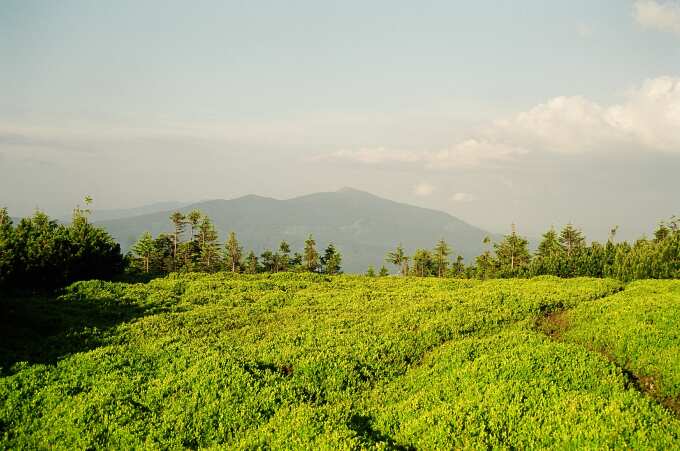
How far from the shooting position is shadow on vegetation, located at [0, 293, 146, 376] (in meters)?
18.2

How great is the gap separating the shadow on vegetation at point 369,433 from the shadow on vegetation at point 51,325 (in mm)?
13556

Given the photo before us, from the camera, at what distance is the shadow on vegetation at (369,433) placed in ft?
35.7

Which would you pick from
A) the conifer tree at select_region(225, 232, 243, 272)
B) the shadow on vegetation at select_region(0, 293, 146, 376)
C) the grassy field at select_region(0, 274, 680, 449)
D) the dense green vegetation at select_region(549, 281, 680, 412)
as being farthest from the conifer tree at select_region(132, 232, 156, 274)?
the dense green vegetation at select_region(549, 281, 680, 412)

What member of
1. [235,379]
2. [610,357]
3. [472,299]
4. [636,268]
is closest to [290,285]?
[472,299]

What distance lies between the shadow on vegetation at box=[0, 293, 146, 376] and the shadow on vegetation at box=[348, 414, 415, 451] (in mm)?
13556

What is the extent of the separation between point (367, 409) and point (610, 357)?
10831 mm

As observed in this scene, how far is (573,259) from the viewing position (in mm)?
59844

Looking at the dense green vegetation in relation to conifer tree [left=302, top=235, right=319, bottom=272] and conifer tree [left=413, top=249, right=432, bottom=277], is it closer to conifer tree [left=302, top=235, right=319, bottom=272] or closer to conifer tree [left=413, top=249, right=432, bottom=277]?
conifer tree [left=302, top=235, right=319, bottom=272]

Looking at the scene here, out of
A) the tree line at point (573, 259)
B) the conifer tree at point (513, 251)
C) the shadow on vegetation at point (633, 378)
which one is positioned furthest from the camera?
the conifer tree at point (513, 251)

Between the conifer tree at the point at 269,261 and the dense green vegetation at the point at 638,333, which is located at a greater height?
the dense green vegetation at the point at 638,333

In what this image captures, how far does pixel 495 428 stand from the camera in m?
11.2

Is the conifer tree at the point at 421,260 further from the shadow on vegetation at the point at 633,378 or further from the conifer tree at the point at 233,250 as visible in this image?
the shadow on vegetation at the point at 633,378

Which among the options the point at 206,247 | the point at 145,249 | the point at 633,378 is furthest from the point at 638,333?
the point at 145,249

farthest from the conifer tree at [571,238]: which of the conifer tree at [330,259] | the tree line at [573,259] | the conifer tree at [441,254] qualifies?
the conifer tree at [330,259]
